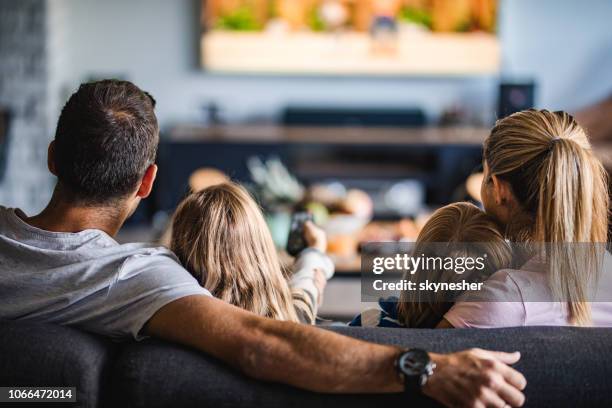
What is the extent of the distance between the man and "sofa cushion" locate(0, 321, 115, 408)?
99mm

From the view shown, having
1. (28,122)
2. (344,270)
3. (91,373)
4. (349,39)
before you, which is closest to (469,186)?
(344,270)

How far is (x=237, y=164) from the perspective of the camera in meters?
5.20

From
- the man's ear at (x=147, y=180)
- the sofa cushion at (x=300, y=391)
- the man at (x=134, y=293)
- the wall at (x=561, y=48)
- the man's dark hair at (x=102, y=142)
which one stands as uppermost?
the wall at (x=561, y=48)

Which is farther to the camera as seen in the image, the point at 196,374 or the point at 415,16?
the point at 415,16

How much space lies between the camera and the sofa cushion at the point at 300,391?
113 centimetres

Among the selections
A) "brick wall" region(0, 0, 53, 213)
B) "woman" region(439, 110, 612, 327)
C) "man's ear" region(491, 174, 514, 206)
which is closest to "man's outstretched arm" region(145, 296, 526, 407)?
"woman" region(439, 110, 612, 327)

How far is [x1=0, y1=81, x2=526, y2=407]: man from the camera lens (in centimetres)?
114

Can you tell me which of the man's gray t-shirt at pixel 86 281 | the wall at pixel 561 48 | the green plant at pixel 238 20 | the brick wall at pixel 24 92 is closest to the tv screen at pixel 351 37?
the green plant at pixel 238 20

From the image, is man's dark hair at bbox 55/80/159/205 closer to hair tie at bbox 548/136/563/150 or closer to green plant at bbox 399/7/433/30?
hair tie at bbox 548/136/563/150

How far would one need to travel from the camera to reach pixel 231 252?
5.02ft

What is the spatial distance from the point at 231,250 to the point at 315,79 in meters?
4.27

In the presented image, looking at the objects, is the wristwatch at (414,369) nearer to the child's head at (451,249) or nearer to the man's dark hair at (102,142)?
the child's head at (451,249)

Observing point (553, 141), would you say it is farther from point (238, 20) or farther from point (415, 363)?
point (238, 20)

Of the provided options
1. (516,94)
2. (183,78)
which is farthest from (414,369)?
(183,78)
